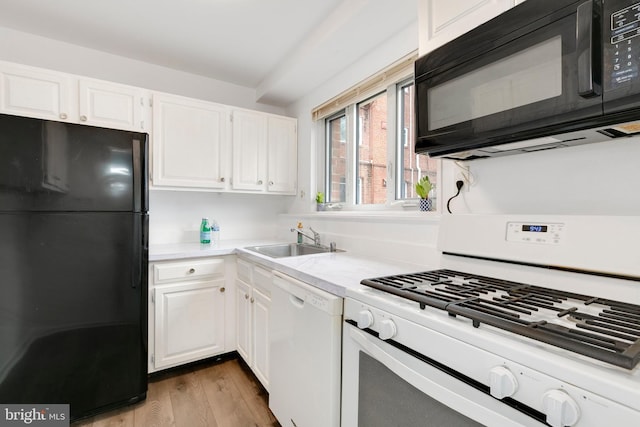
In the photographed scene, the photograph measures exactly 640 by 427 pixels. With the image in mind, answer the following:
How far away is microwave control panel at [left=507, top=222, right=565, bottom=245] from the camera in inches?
36.3

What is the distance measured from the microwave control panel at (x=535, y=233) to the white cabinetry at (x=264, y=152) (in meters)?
1.98

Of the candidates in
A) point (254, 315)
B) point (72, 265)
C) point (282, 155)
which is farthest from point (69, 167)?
point (282, 155)

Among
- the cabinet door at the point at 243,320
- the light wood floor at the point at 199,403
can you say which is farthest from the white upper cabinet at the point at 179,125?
the light wood floor at the point at 199,403

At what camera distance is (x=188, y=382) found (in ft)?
6.43

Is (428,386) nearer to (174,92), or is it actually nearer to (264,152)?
(264,152)

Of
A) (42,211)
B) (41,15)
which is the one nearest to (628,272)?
(42,211)

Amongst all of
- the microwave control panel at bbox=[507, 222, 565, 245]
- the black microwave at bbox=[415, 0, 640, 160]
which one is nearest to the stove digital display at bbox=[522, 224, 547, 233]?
the microwave control panel at bbox=[507, 222, 565, 245]

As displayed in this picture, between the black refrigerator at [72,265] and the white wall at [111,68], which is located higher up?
the white wall at [111,68]

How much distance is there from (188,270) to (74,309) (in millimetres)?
634

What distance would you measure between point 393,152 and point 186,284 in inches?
66.1

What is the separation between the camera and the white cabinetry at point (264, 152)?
97.1 inches

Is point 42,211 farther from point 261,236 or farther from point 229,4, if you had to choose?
point 261,236

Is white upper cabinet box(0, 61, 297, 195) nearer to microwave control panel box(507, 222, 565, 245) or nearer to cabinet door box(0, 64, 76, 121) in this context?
cabinet door box(0, 64, 76, 121)

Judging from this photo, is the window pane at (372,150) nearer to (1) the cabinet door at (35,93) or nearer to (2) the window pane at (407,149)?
(2) the window pane at (407,149)
